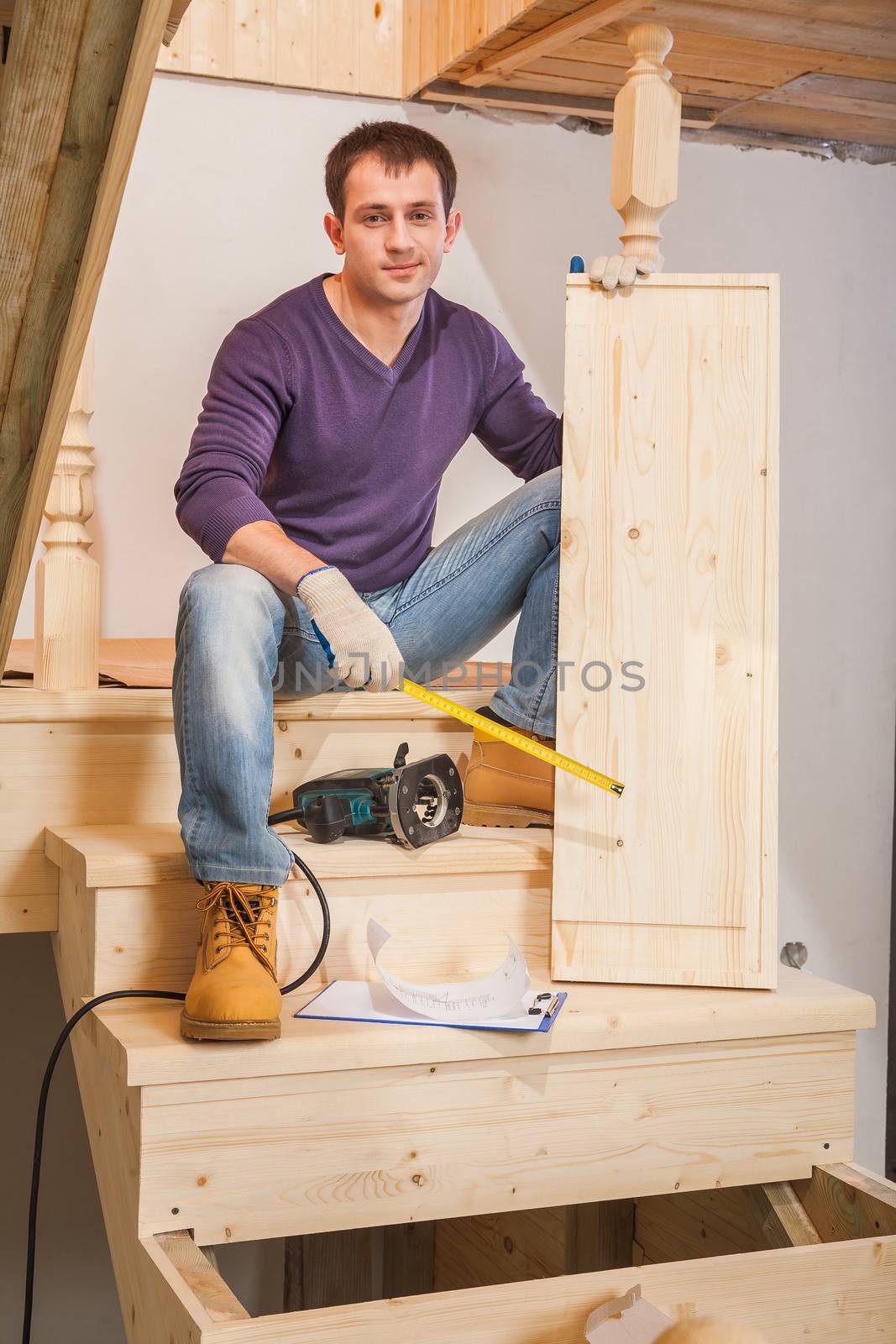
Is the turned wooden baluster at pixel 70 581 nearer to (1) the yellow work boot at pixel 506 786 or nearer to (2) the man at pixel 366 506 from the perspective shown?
(2) the man at pixel 366 506

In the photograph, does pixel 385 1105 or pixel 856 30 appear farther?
pixel 856 30

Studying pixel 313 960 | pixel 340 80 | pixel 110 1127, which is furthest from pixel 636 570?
pixel 340 80

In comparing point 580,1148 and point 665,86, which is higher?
point 665,86

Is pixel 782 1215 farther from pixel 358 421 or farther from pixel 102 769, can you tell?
pixel 358 421

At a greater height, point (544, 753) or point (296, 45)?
point (296, 45)

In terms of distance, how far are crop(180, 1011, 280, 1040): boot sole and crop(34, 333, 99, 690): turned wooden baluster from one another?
0.68m

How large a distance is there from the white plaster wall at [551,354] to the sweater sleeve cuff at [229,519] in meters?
1.25

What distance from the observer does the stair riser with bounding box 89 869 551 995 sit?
1.52 m

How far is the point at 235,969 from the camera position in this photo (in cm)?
138

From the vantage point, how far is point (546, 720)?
1.74 metres

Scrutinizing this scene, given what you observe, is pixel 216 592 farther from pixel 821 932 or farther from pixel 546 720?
pixel 821 932

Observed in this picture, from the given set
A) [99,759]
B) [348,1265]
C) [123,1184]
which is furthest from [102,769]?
[348,1265]

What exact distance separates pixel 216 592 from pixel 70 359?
1.32 ft

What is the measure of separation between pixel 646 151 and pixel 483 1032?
109 centimetres
